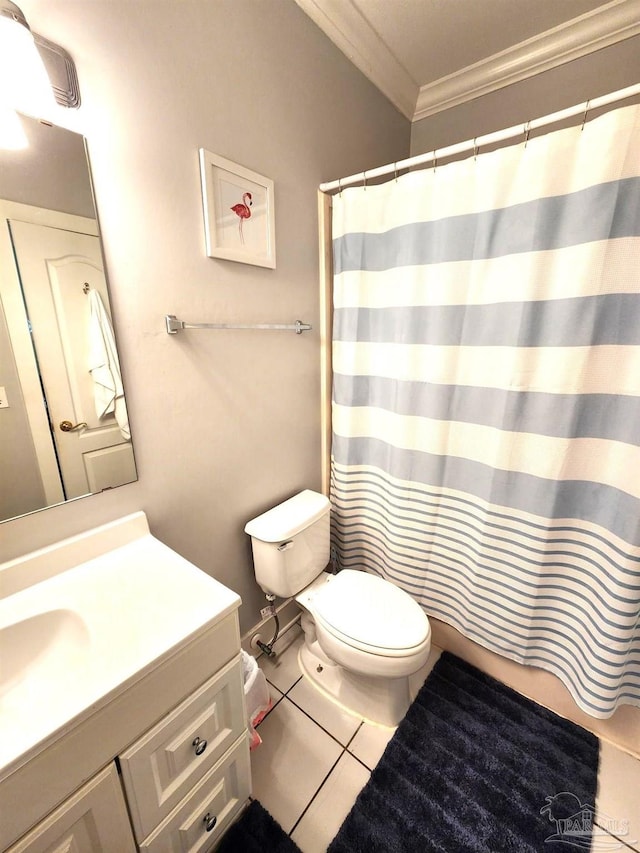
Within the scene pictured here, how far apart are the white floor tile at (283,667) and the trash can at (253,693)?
177 mm

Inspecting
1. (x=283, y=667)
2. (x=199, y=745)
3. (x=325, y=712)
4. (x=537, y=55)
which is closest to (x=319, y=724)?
(x=325, y=712)

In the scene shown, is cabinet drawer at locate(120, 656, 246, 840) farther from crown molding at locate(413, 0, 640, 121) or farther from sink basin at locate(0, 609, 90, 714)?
crown molding at locate(413, 0, 640, 121)

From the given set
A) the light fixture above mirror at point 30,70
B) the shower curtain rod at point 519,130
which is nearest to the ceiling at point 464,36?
the shower curtain rod at point 519,130

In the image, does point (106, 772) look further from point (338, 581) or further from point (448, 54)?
point (448, 54)

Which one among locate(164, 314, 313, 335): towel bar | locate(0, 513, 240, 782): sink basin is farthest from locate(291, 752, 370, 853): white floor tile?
locate(164, 314, 313, 335): towel bar

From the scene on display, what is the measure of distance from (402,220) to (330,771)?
1898 millimetres

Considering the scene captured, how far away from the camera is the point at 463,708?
1349mm

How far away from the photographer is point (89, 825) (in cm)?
63

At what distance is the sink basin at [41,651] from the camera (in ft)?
2.12

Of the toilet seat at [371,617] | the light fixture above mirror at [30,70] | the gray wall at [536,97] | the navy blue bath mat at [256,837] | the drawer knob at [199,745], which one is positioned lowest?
the navy blue bath mat at [256,837]

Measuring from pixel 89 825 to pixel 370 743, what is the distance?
943 millimetres

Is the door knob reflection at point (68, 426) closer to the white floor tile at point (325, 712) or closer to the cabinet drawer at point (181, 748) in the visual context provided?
the cabinet drawer at point (181, 748)

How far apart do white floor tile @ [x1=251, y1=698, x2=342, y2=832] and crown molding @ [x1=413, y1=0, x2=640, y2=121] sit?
271 cm

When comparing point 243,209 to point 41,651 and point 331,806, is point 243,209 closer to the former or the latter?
point 41,651
